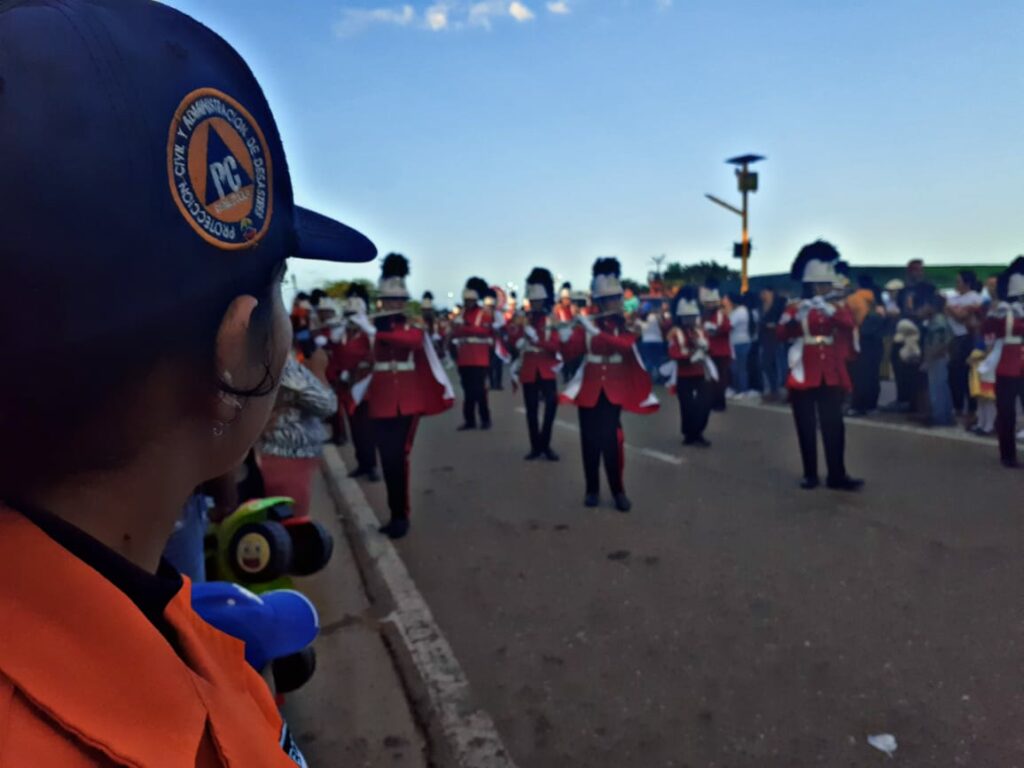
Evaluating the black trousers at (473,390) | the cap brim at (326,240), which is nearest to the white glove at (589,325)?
the black trousers at (473,390)

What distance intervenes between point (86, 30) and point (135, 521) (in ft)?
1.70

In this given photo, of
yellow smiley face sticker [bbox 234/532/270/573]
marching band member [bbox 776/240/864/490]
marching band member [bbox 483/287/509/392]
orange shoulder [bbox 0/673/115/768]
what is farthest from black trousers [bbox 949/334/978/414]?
orange shoulder [bbox 0/673/115/768]

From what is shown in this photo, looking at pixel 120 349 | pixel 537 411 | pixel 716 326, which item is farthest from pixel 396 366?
pixel 716 326

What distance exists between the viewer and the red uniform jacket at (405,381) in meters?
6.24

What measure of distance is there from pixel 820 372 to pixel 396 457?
3.82 m

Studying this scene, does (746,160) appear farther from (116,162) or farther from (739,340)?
(116,162)

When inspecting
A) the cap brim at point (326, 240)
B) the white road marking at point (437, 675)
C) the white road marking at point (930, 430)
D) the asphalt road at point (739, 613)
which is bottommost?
the white road marking at point (437, 675)

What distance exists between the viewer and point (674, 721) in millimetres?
3252

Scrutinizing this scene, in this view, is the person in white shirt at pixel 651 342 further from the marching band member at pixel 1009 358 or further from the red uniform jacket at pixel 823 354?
the red uniform jacket at pixel 823 354

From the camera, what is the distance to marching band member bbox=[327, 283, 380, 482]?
261 inches

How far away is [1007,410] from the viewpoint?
751cm

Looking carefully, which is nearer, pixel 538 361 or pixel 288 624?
pixel 288 624

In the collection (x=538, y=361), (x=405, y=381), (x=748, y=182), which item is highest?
(x=748, y=182)

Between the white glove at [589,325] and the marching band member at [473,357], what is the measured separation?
4949mm
